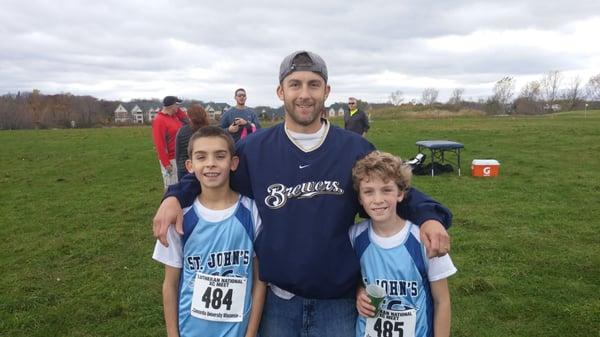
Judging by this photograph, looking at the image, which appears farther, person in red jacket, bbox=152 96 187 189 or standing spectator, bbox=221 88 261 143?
standing spectator, bbox=221 88 261 143

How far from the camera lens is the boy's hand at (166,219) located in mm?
2260

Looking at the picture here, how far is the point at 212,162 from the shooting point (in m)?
2.38

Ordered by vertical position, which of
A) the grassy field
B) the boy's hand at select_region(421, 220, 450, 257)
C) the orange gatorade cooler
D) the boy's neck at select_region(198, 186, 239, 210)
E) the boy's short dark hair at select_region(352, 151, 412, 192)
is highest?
the boy's short dark hair at select_region(352, 151, 412, 192)

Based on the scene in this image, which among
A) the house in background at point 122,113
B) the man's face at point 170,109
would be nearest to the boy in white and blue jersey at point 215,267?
the man's face at point 170,109

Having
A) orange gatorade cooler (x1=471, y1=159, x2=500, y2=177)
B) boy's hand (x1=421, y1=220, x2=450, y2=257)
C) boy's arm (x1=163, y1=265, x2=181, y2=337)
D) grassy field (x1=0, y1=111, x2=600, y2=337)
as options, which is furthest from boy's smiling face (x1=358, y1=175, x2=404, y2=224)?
orange gatorade cooler (x1=471, y1=159, x2=500, y2=177)

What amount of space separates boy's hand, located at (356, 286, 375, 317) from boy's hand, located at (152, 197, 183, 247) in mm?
1018

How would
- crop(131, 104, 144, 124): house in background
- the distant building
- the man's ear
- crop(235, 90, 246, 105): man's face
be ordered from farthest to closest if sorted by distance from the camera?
crop(131, 104, 144, 124): house in background
the distant building
crop(235, 90, 246, 105): man's face
the man's ear

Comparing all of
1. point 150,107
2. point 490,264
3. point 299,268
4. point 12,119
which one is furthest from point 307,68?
point 150,107

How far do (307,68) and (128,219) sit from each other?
7.04 m

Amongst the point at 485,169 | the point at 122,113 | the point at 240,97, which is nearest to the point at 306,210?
the point at 240,97

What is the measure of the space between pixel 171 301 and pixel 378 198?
51.0 inches

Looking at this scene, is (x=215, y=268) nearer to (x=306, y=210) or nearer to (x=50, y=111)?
(x=306, y=210)

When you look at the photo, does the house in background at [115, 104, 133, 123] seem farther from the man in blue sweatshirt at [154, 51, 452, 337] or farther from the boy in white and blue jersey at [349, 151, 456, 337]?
the boy in white and blue jersey at [349, 151, 456, 337]

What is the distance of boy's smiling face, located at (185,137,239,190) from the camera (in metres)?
2.37
